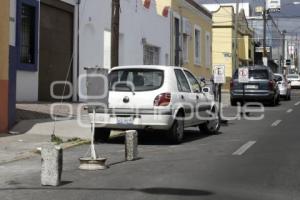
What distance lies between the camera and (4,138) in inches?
549

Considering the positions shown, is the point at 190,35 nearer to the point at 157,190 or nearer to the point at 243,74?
the point at 243,74

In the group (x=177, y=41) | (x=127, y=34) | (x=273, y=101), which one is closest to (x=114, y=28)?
A: (x=127, y=34)

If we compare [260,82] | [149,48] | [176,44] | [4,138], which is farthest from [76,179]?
[176,44]

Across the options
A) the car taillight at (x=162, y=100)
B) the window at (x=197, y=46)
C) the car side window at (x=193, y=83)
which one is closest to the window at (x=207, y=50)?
the window at (x=197, y=46)

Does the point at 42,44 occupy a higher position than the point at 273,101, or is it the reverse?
the point at 42,44

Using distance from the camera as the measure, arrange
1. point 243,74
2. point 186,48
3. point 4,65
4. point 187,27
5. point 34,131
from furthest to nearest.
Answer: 1. point 186,48
2. point 187,27
3. point 243,74
4. point 34,131
5. point 4,65

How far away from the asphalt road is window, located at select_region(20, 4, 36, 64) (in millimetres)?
7898

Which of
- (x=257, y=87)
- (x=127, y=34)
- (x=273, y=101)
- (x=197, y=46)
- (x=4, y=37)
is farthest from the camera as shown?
(x=197, y=46)

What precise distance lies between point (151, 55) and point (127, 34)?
5.24 meters

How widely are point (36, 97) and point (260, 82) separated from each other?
1102cm

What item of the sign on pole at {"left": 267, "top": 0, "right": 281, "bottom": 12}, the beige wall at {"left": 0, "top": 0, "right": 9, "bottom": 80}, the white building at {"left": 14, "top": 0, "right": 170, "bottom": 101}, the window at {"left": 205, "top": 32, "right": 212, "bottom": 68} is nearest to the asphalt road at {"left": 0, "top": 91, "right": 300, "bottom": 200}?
the beige wall at {"left": 0, "top": 0, "right": 9, "bottom": 80}

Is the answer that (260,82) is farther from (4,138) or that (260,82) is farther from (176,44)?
(4,138)

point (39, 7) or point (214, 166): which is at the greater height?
point (39, 7)

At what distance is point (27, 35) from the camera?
70.4ft
